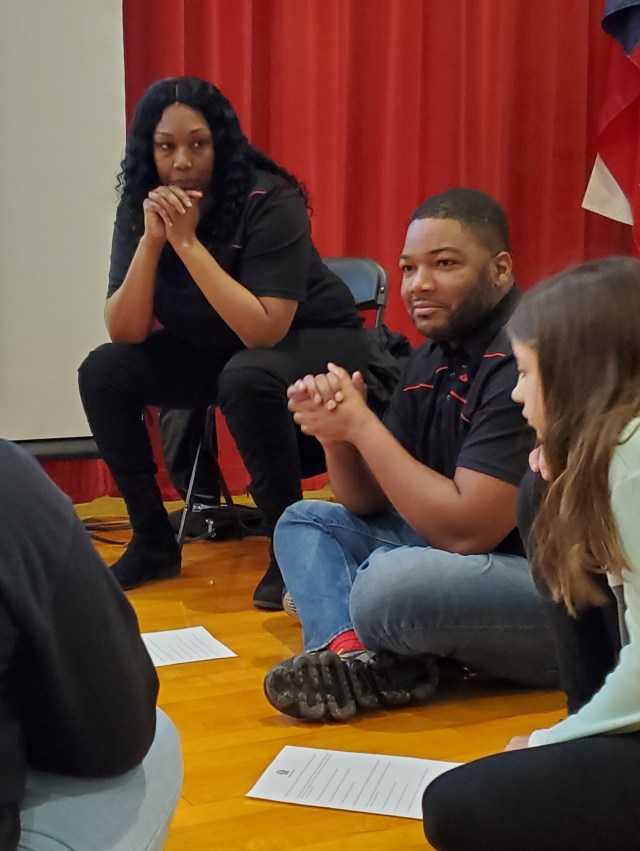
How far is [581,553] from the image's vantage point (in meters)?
0.95

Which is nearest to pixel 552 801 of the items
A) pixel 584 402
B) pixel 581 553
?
pixel 581 553

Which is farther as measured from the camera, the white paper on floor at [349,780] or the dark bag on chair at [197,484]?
the dark bag on chair at [197,484]

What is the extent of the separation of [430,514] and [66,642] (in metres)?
0.93

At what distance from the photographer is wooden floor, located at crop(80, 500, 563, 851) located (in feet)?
3.74

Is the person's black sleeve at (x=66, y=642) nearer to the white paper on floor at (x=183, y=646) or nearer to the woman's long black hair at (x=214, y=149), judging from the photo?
the white paper on floor at (x=183, y=646)

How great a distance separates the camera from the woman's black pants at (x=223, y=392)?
2121 millimetres

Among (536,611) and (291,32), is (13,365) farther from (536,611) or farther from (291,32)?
(536,611)

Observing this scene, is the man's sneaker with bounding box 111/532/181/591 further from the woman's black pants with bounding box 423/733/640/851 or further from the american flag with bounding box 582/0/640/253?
the american flag with bounding box 582/0/640/253

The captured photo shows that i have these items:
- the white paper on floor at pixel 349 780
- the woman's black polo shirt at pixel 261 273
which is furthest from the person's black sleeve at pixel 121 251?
the white paper on floor at pixel 349 780

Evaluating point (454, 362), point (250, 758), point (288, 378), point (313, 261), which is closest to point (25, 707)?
point (250, 758)

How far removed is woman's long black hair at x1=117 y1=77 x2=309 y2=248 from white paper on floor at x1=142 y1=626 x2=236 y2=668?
A: 86 centimetres

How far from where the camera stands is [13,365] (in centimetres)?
275

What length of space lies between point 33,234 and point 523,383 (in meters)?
2.02

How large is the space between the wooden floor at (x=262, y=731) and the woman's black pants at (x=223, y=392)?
0.31 m
